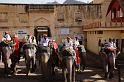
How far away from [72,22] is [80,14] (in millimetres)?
1147

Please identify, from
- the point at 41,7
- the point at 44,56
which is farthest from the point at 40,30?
the point at 44,56

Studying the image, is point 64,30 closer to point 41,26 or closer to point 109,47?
point 41,26

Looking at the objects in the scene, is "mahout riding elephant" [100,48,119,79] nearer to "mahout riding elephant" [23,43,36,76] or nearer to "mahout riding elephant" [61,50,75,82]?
"mahout riding elephant" [61,50,75,82]

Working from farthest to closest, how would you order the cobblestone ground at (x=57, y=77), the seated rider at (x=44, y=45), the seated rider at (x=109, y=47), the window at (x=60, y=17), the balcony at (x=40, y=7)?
the window at (x=60, y=17), the balcony at (x=40, y=7), the seated rider at (x=109, y=47), the cobblestone ground at (x=57, y=77), the seated rider at (x=44, y=45)

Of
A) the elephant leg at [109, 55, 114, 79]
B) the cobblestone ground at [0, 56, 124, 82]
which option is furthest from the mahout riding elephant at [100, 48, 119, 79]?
the cobblestone ground at [0, 56, 124, 82]

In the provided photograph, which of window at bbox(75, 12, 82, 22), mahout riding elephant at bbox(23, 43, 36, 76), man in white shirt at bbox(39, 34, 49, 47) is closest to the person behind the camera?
man in white shirt at bbox(39, 34, 49, 47)

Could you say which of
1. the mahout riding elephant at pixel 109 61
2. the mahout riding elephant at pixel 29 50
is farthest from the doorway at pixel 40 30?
the mahout riding elephant at pixel 109 61

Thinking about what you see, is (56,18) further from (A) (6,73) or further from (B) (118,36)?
(A) (6,73)

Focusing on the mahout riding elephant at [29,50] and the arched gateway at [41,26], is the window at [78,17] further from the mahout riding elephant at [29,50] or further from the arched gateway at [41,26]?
the mahout riding elephant at [29,50]

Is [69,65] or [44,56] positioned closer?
[69,65]

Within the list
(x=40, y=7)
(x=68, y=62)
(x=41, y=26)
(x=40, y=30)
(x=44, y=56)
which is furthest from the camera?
(x=40, y=30)

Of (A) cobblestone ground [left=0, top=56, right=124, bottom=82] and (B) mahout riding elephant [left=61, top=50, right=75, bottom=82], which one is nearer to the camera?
(B) mahout riding elephant [left=61, top=50, right=75, bottom=82]

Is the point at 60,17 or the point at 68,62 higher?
the point at 60,17

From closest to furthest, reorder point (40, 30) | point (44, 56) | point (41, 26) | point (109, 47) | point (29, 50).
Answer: point (44, 56) < point (109, 47) < point (29, 50) < point (41, 26) < point (40, 30)
